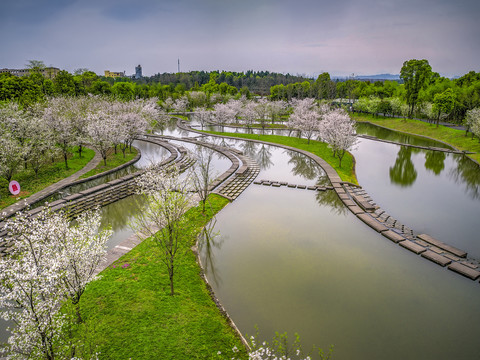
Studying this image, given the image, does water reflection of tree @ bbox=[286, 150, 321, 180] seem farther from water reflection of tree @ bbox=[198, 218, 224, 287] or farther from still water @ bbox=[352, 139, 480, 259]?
water reflection of tree @ bbox=[198, 218, 224, 287]

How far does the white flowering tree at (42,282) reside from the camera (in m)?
8.53

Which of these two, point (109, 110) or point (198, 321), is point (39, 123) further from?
point (198, 321)

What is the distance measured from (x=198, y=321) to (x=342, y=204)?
58.8 ft

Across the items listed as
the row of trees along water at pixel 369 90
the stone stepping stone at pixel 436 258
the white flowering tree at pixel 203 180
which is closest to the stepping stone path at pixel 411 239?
the stone stepping stone at pixel 436 258

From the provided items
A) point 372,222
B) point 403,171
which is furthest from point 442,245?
point 403,171

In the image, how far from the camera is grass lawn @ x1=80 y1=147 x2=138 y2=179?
33513 millimetres

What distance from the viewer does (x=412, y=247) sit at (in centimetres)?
1889

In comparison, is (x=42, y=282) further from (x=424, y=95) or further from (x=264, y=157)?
(x=424, y=95)

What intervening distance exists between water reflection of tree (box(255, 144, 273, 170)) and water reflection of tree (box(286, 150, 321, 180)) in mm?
3046

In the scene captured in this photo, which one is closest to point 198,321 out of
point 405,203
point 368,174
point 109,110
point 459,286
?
point 459,286

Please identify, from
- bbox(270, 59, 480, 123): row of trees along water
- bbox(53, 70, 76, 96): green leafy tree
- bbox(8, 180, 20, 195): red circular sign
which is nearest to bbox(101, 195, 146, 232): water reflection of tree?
bbox(8, 180, 20, 195): red circular sign

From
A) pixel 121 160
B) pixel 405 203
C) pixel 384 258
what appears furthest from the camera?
pixel 121 160

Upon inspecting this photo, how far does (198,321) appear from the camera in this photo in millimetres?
12977

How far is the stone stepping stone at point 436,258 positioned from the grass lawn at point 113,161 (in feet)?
108
